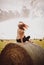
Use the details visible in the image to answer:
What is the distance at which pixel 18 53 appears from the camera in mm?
2232

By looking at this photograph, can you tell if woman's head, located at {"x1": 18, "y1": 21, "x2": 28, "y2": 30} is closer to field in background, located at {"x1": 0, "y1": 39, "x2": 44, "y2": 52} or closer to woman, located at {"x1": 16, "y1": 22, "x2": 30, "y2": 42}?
woman, located at {"x1": 16, "y1": 22, "x2": 30, "y2": 42}

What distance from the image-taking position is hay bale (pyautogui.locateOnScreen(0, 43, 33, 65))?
220 cm

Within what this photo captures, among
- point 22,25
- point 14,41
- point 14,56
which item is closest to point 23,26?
point 22,25

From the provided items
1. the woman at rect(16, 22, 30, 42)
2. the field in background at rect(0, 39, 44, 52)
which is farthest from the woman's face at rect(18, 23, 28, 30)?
the field in background at rect(0, 39, 44, 52)

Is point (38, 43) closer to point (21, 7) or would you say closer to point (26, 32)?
point (26, 32)

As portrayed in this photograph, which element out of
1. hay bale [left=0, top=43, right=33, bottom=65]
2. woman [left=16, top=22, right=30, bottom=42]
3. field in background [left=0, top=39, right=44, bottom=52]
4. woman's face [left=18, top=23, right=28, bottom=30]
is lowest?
hay bale [left=0, top=43, right=33, bottom=65]

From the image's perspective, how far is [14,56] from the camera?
7.30 ft

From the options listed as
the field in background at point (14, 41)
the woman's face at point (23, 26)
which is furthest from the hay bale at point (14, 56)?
the woman's face at point (23, 26)

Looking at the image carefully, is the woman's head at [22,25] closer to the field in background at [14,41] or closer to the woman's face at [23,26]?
the woman's face at [23,26]

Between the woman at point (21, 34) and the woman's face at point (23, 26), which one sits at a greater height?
the woman's face at point (23, 26)

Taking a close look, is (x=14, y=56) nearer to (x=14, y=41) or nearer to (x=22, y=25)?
(x=14, y=41)

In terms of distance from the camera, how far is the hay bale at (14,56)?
7.21 feet

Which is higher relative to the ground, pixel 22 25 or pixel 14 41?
pixel 22 25

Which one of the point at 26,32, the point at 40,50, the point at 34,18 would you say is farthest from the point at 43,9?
the point at 40,50
